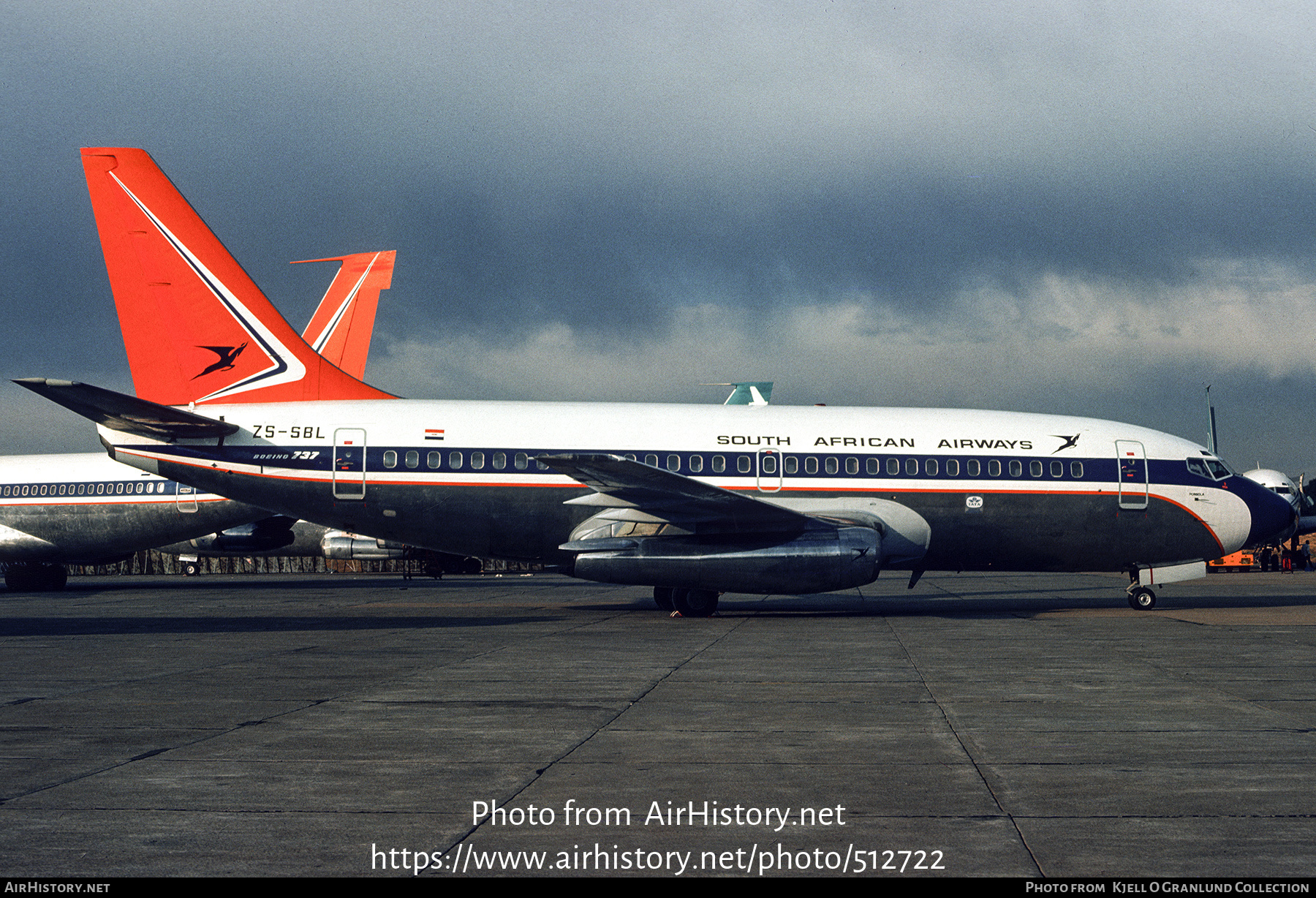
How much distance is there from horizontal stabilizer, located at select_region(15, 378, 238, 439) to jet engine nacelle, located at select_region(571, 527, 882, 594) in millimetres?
7857

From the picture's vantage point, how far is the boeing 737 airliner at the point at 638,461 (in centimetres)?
2041

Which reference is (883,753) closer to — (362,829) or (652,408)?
(362,829)

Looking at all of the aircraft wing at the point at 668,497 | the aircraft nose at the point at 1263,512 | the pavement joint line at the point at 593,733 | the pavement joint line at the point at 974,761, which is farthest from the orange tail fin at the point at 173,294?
the aircraft nose at the point at 1263,512

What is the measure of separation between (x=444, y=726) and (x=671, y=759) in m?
2.28

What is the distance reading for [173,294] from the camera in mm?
22125

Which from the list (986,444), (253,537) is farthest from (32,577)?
(986,444)

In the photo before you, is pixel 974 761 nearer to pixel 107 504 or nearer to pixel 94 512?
pixel 107 504

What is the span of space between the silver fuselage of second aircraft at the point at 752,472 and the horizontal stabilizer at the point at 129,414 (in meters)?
0.26

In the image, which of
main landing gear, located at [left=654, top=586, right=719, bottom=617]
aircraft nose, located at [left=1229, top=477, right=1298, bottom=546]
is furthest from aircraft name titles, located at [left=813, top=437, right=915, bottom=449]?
aircraft nose, located at [left=1229, top=477, right=1298, bottom=546]

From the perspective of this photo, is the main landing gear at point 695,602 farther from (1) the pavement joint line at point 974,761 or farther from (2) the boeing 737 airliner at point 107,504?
(2) the boeing 737 airliner at point 107,504

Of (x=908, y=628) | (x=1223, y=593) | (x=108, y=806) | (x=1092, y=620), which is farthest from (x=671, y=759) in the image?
(x=1223, y=593)

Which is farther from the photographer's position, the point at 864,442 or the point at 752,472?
the point at 864,442

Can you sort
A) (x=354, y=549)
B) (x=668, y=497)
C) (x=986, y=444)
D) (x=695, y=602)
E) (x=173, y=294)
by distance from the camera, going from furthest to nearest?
(x=354, y=549) → (x=986, y=444) → (x=173, y=294) → (x=695, y=602) → (x=668, y=497)

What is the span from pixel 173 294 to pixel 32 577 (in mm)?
19764
